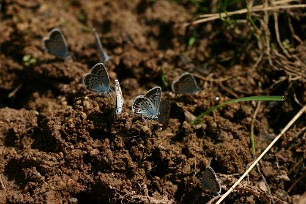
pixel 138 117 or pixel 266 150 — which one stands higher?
pixel 138 117

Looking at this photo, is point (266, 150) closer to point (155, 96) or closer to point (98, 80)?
point (155, 96)

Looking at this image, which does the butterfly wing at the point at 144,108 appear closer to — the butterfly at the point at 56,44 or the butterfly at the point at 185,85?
the butterfly at the point at 185,85

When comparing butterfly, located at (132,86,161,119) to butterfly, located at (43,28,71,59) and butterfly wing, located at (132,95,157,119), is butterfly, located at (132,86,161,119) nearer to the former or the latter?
butterfly wing, located at (132,95,157,119)

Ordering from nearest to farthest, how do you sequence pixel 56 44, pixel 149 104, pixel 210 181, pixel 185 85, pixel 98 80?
1. pixel 210 181
2. pixel 149 104
3. pixel 98 80
4. pixel 185 85
5. pixel 56 44

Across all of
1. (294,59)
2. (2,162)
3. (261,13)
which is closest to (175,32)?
(261,13)

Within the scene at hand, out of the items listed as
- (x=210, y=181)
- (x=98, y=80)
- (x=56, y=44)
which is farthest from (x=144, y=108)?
(x=56, y=44)

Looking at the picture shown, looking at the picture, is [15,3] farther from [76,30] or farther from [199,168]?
[199,168]

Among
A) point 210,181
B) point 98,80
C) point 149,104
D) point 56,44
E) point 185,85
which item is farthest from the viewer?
point 56,44
